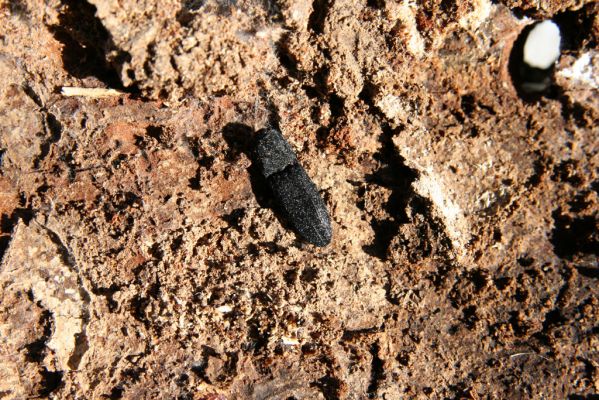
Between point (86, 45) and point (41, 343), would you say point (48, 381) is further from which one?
point (86, 45)

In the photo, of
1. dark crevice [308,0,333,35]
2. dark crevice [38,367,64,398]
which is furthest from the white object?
dark crevice [38,367,64,398]

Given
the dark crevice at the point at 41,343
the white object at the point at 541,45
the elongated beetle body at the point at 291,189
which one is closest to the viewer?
the elongated beetle body at the point at 291,189

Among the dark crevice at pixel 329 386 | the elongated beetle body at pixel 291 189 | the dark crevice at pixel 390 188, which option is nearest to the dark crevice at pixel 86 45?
the elongated beetle body at pixel 291 189

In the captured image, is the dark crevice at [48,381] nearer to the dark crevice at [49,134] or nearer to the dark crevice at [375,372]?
the dark crevice at [49,134]

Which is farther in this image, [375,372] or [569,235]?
[569,235]

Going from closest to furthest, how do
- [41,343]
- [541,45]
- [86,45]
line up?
[86,45] → [41,343] → [541,45]

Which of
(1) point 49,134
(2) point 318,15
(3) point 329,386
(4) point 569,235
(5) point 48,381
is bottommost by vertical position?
(3) point 329,386

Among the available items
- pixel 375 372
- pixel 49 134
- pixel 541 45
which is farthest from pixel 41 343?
pixel 541 45

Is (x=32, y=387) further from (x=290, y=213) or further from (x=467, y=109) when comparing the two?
(x=467, y=109)
